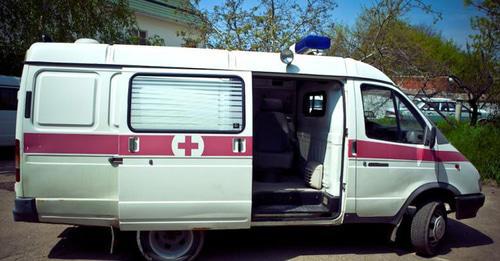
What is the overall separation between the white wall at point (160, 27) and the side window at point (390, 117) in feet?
46.7

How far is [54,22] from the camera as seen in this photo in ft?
36.3

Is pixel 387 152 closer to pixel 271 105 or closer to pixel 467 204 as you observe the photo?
pixel 467 204

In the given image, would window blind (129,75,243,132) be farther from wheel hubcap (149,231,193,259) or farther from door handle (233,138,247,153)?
wheel hubcap (149,231,193,259)

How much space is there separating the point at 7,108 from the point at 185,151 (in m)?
9.56

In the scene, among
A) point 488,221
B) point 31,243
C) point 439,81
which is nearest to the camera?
point 31,243

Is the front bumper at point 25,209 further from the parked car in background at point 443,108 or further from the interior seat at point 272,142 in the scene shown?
the parked car in background at point 443,108

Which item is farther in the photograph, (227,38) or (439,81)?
(439,81)

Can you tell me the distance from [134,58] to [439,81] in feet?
34.9

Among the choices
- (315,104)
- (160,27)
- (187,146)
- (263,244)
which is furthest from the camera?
(160,27)

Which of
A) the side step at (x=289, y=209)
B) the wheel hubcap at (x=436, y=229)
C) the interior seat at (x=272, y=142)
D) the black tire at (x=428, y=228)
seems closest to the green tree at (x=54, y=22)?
the interior seat at (x=272, y=142)

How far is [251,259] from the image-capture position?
4.66 metres

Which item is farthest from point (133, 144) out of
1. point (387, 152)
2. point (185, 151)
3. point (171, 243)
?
point (387, 152)

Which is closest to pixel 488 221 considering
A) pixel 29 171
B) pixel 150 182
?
pixel 150 182

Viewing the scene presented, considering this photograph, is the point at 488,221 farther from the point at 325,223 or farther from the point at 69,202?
the point at 69,202
